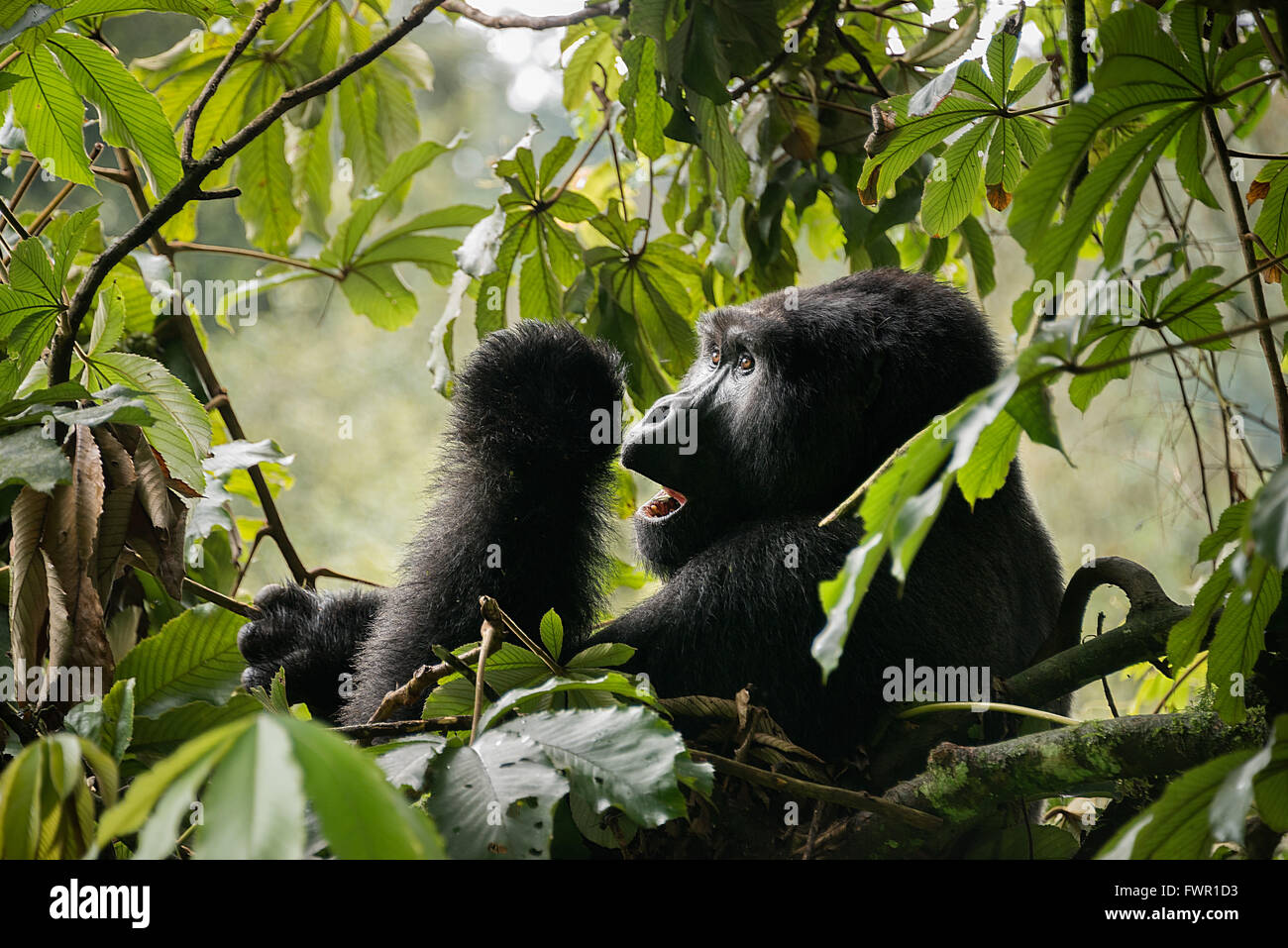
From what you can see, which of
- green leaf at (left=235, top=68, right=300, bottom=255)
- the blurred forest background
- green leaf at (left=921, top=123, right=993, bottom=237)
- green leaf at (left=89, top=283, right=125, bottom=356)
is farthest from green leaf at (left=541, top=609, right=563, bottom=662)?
the blurred forest background

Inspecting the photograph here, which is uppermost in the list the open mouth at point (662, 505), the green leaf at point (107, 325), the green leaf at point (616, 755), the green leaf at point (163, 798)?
the green leaf at point (107, 325)

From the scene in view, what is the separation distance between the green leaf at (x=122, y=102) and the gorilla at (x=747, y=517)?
0.69 meters

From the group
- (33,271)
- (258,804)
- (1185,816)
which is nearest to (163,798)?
(258,804)

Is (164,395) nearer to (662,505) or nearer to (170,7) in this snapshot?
(170,7)

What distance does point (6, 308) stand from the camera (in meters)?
1.55

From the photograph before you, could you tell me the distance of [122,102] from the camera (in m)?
1.67

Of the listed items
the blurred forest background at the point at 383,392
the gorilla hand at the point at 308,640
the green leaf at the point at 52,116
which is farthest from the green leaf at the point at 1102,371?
the blurred forest background at the point at 383,392

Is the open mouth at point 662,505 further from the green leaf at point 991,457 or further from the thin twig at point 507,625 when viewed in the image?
the green leaf at point 991,457

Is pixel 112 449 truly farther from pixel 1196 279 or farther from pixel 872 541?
pixel 1196 279

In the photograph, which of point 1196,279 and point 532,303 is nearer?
point 1196,279

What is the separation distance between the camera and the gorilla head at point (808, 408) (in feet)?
6.56

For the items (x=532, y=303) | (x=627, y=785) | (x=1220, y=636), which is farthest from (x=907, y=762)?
(x=532, y=303)

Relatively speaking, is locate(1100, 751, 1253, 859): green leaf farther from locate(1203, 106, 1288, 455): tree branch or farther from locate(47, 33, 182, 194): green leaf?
locate(47, 33, 182, 194): green leaf
